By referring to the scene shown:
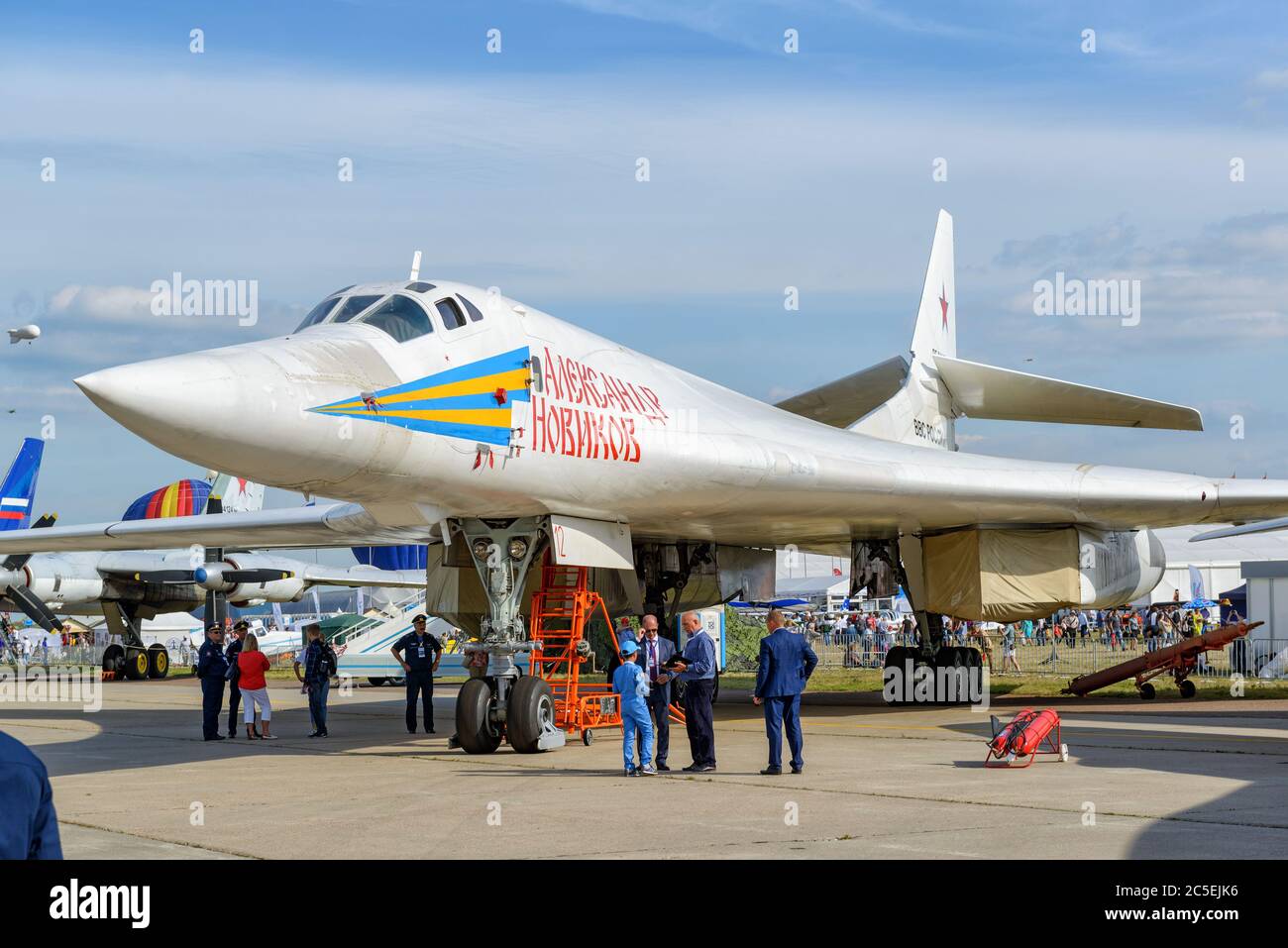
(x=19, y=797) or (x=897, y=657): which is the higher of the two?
(x=19, y=797)

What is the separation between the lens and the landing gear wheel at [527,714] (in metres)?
12.7

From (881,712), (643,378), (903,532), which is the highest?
(643,378)

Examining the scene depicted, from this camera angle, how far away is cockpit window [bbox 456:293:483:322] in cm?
1215

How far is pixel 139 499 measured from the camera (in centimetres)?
4191

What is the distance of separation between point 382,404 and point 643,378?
3943mm

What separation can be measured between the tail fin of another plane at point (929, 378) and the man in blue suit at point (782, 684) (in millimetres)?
8158

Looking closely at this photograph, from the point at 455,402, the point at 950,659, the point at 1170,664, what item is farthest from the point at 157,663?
the point at 455,402

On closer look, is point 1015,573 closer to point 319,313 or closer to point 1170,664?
point 1170,664

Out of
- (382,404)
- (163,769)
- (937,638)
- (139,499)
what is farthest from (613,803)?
(139,499)

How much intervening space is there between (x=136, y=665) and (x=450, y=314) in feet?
91.7

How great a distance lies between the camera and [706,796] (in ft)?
32.0

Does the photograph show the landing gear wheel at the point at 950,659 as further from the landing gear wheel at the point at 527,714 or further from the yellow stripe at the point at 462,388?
the yellow stripe at the point at 462,388

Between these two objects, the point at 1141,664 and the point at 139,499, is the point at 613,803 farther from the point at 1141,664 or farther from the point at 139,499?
the point at 139,499
